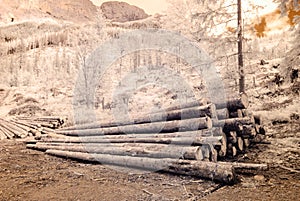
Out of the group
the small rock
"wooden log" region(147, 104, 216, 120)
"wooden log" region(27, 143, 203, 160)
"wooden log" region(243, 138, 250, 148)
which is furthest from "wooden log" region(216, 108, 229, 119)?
the small rock

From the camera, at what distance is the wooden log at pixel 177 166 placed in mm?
4914

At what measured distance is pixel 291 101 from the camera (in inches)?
452

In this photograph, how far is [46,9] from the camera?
2633 inches

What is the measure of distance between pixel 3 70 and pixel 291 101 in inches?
1400

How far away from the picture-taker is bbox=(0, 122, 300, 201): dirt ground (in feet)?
14.8

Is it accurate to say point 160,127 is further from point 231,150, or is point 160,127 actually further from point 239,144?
point 239,144

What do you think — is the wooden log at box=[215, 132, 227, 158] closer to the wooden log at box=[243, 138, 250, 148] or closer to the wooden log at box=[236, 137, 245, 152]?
the wooden log at box=[236, 137, 245, 152]

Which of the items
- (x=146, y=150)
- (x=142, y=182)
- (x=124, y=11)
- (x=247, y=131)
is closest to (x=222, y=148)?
(x=247, y=131)

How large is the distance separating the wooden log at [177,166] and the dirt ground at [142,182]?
0.14 m

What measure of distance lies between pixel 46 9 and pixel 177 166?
2822 inches

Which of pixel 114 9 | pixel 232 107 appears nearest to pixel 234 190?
pixel 232 107

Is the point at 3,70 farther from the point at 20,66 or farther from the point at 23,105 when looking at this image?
the point at 23,105

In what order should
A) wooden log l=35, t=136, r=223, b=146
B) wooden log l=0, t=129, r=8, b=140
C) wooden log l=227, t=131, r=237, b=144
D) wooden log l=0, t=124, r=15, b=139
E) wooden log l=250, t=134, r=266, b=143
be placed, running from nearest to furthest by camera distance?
wooden log l=35, t=136, r=223, b=146 < wooden log l=227, t=131, r=237, b=144 < wooden log l=250, t=134, r=266, b=143 < wooden log l=0, t=129, r=8, b=140 < wooden log l=0, t=124, r=15, b=139

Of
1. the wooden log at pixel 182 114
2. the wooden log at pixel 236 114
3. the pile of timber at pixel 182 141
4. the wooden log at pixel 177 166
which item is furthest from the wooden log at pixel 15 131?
the wooden log at pixel 236 114
